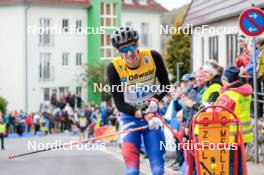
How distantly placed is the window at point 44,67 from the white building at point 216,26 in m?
30.4

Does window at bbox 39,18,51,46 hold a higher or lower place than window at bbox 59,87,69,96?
higher

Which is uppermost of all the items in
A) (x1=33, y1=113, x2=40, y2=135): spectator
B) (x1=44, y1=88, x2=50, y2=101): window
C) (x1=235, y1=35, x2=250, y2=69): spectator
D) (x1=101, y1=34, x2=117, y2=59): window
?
(x1=101, y1=34, x2=117, y2=59): window

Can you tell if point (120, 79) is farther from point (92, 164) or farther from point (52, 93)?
point (52, 93)

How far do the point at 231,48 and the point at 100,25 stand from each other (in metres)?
40.0

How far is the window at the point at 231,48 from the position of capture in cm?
2394

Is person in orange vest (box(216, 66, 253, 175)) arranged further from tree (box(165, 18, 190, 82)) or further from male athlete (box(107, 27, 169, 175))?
tree (box(165, 18, 190, 82))

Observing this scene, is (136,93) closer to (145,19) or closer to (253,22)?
(253,22)

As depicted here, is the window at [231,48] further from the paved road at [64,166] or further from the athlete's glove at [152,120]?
the athlete's glove at [152,120]

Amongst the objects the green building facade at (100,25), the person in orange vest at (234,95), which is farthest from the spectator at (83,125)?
the person in orange vest at (234,95)

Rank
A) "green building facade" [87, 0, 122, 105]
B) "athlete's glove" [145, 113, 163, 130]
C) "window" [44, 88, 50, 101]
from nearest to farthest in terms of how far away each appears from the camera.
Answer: "athlete's glove" [145, 113, 163, 130] → "window" [44, 88, 50, 101] → "green building facade" [87, 0, 122, 105]

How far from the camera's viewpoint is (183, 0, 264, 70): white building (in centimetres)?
2295

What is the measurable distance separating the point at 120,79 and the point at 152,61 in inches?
17.3

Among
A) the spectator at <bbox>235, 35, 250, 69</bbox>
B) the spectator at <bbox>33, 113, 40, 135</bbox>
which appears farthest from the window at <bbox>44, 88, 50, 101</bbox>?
the spectator at <bbox>235, 35, 250, 69</bbox>

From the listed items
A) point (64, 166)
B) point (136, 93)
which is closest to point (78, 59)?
point (64, 166)
